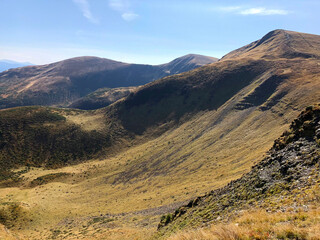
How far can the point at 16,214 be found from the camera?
48.6 metres

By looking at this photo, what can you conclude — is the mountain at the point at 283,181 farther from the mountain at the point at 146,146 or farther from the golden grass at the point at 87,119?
the golden grass at the point at 87,119

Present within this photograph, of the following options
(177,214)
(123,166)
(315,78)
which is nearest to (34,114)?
(123,166)

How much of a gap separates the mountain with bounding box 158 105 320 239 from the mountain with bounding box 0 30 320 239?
103 cm

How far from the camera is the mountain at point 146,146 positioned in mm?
44625

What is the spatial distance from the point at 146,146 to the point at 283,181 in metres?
82.8

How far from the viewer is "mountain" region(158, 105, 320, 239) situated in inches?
526

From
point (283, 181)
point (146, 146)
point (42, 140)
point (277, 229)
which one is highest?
point (277, 229)

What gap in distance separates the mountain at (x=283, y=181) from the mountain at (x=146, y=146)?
1.03m

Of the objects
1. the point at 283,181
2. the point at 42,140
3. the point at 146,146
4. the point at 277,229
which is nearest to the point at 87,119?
the point at 42,140

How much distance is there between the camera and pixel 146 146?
96.3 m

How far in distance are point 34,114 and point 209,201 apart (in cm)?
12172

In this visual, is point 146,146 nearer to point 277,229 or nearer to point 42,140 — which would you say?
point 42,140

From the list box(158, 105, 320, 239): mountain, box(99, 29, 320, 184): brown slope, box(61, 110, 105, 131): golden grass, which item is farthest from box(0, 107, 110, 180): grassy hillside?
box(158, 105, 320, 239): mountain

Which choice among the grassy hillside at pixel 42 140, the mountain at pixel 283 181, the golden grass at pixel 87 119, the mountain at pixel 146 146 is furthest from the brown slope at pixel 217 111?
the mountain at pixel 283 181
